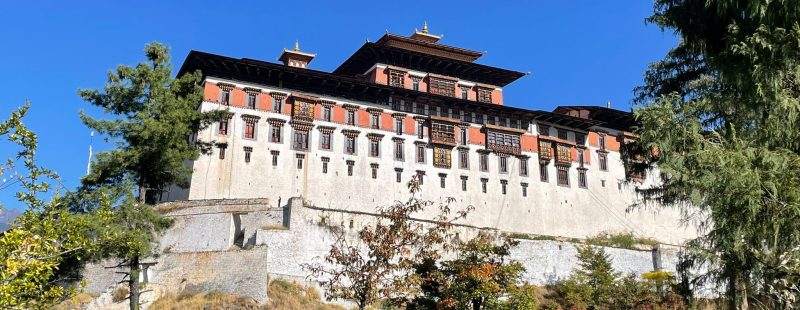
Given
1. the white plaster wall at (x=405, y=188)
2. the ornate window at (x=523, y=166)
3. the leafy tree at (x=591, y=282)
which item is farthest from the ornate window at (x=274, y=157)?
the leafy tree at (x=591, y=282)

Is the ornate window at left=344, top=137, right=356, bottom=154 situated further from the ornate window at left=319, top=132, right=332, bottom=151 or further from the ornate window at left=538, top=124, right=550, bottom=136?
the ornate window at left=538, top=124, right=550, bottom=136

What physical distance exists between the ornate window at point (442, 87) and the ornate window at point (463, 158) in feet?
17.8

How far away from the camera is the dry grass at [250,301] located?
36.7 m

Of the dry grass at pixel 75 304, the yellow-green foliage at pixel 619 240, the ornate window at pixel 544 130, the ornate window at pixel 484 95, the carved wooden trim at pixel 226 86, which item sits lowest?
the dry grass at pixel 75 304

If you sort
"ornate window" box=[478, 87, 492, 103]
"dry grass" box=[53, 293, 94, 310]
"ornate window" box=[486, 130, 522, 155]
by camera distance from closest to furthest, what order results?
"dry grass" box=[53, 293, 94, 310]
"ornate window" box=[486, 130, 522, 155]
"ornate window" box=[478, 87, 492, 103]

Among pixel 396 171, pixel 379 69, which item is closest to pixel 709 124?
pixel 396 171

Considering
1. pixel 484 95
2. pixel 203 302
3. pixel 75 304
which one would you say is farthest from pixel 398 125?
pixel 75 304

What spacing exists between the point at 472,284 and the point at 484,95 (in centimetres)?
3971

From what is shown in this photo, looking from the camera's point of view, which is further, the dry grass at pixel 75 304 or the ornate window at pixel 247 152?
the ornate window at pixel 247 152

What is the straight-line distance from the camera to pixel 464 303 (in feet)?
83.3

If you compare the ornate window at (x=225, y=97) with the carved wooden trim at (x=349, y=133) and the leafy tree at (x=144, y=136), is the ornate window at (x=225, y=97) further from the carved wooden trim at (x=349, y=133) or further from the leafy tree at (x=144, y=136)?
the leafy tree at (x=144, y=136)

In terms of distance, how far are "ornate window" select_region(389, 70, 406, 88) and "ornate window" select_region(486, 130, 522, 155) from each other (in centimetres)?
808

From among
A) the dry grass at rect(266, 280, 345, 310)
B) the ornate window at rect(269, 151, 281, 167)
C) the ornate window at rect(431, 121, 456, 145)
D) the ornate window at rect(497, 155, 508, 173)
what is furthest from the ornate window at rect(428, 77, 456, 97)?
the dry grass at rect(266, 280, 345, 310)

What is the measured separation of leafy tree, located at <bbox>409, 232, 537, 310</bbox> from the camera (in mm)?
25312
